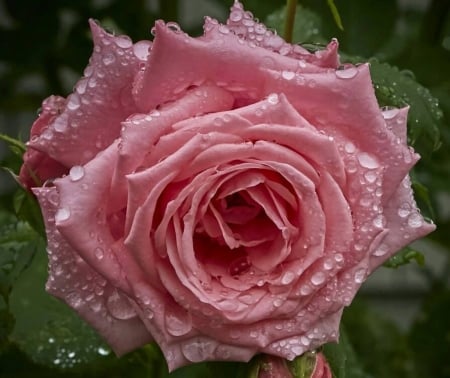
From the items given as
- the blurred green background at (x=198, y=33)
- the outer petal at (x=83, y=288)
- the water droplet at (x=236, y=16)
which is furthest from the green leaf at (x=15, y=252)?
the water droplet at (x=236, y=16)

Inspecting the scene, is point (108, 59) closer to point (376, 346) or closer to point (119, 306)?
point (119, 306)

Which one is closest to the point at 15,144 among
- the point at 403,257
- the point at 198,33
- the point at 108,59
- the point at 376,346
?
the point at 108,59

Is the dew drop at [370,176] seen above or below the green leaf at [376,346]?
above

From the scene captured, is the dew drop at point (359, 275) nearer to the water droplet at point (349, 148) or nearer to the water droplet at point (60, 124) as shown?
the water droplet at point (349, 148)

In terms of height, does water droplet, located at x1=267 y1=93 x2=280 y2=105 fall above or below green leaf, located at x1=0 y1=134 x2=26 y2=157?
above

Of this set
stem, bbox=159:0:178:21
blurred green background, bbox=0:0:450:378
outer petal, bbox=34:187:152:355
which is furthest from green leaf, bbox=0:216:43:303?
stem, bbox=159:0:178:21

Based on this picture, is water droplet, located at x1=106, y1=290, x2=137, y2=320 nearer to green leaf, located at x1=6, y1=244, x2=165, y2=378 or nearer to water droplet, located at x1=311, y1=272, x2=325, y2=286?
water droplet, located at x1=311, y1=272, x2=325, y2=286
